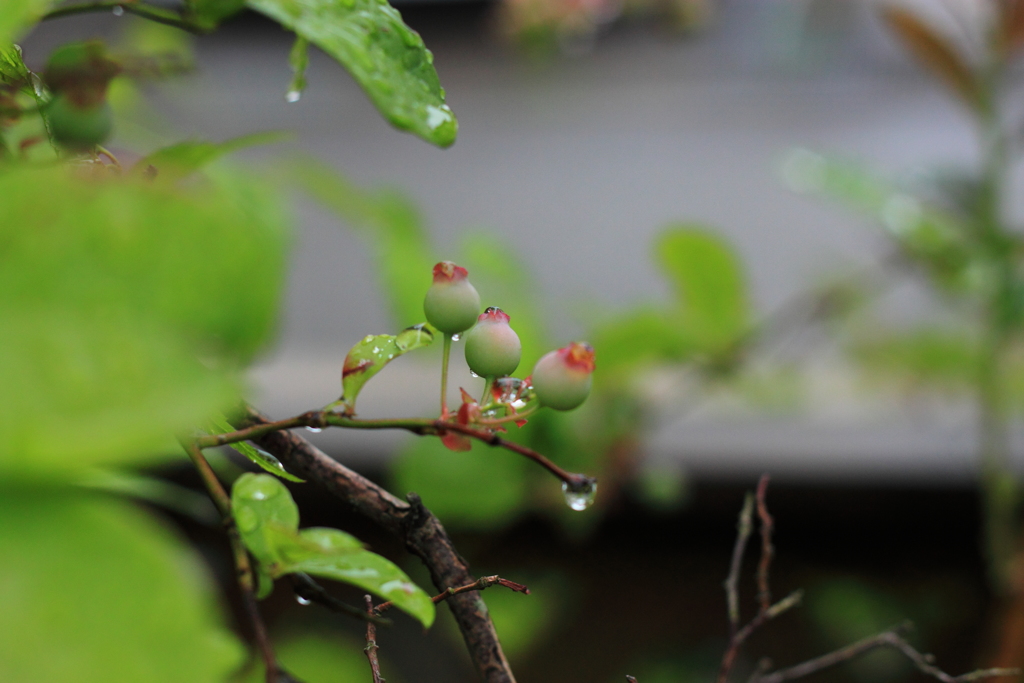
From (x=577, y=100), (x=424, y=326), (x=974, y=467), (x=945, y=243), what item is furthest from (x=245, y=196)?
(x=577, y=100)

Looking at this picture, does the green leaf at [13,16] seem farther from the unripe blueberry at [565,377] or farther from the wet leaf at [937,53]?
the wet leaf at [937,53]

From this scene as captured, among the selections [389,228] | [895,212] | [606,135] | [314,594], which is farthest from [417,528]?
[606,135]

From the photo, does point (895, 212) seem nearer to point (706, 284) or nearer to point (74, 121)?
point (706, 284)

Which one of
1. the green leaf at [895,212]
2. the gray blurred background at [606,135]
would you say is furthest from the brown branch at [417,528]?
the gray blurred background at [606,135]

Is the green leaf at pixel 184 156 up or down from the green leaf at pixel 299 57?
down

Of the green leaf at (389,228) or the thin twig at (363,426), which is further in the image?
the green leaf at (389,228)

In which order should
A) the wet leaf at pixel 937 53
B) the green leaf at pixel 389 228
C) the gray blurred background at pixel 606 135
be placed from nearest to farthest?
the green leaf at pixel 389 228 < the wet leaf at pixel 937 53 < the gray blurred background at pixel 606 135

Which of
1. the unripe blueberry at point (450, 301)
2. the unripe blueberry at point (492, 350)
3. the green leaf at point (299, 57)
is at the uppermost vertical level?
the green leaf at point (299, 57)

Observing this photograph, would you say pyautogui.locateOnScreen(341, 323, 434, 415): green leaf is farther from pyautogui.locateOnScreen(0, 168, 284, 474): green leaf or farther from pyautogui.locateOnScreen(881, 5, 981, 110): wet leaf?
pyautogui.locateOnScreen(881, 5, 981, 110): wet leaf
